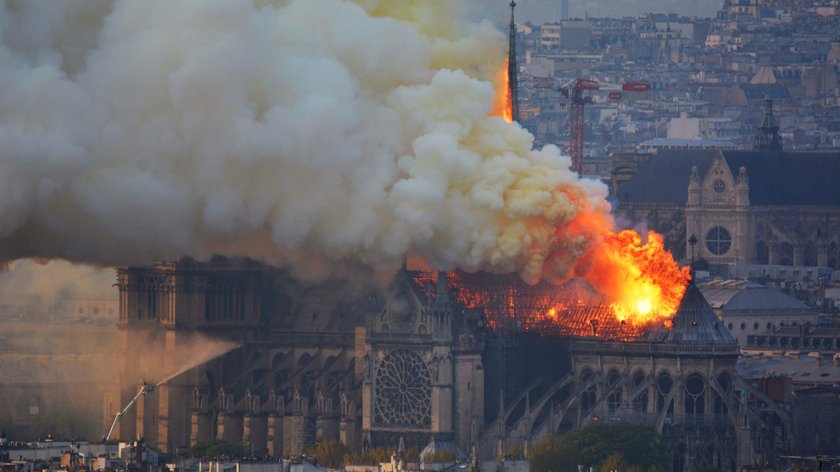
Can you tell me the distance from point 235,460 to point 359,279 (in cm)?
2482

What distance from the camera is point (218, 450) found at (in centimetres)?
15588

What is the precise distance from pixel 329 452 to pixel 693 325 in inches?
499

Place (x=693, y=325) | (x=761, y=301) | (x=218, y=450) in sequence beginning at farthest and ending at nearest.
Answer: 1. (x=761, y=301)
2. (x=693, y=325)
3. (x=218, y=450)

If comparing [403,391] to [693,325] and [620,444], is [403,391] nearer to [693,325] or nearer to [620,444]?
[693,325]

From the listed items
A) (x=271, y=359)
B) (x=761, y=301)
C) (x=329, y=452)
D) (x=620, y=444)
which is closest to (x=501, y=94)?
(x=329, y=452)

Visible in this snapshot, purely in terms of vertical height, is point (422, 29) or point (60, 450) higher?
point (422, 29)

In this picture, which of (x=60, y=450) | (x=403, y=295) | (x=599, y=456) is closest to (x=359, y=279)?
(x=403, y=295)

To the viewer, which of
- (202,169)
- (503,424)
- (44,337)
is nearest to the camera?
(202,169)

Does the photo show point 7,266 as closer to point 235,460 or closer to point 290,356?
point 235,460

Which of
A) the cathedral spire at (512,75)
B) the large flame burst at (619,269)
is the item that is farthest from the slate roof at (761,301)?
the large flame burst at (619,269)

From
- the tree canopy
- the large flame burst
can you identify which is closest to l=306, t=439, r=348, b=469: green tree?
the tree canopy

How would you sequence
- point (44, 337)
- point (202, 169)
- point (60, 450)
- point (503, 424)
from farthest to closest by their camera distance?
1. point (44, 337)
2. point (503, 424)
3. point (202, 169)
4. point (60, 450)

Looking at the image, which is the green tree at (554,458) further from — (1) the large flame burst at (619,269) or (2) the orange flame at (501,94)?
(2) the orange flame at (501,94)

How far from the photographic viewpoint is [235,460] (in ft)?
467
